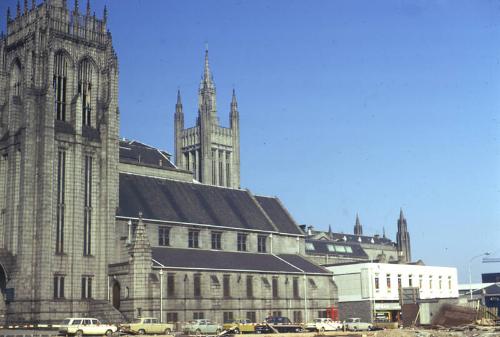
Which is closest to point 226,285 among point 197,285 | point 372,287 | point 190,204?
point 197,285

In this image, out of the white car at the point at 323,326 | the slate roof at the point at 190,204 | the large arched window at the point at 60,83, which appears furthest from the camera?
the slate roof at the point at 190,204

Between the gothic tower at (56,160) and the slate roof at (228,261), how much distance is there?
24.9 ft

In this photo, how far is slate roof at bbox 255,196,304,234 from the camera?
11294 centimetres

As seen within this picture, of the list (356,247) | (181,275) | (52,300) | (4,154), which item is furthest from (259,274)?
(356,247)

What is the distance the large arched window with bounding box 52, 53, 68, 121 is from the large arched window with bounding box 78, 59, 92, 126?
2175mm

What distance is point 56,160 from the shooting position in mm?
86188

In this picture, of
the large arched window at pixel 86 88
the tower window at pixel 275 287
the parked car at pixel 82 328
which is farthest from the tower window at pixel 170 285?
the large arched window at pixel 86 88

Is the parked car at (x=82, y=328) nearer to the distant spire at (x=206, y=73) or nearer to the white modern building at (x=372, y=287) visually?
the white modern building at (x=372, y=287)

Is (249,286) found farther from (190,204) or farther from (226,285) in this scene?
(190,204)

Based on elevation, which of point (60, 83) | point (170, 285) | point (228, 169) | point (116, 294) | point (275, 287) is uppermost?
point (228, 169)

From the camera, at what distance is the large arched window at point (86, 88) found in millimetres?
92625

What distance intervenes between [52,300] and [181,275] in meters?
15.1

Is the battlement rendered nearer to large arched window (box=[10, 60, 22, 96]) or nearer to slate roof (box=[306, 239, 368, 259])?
large arched window (box=[10, 60, 22, 96])

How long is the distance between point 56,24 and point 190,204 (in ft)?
99.0
